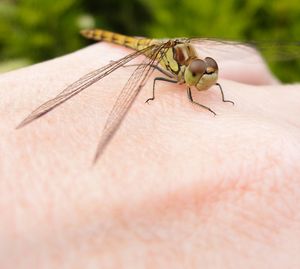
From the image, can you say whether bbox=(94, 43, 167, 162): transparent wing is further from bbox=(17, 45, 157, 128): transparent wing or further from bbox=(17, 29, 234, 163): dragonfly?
bbox=(17, 45, 157, 128): transparent wing

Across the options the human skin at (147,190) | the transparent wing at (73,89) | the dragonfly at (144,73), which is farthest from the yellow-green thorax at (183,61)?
the human skin at (147,190)

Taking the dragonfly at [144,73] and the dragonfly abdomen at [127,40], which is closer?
the dragonfly at [144,73]

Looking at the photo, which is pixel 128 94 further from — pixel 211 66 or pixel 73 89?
pixel 211 66

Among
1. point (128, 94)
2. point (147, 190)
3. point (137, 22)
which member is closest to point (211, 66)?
point (128, 94)

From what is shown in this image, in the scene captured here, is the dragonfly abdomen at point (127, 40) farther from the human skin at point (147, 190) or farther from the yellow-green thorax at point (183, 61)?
the human skin at point (147, 190)

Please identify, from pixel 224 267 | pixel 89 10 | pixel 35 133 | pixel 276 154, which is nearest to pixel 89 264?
pixel 224 267

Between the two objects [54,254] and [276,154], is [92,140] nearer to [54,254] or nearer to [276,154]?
[54,254]

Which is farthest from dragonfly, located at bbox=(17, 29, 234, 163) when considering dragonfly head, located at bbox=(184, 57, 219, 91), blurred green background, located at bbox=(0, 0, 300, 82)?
blurred green background, located at bbox=(0, 0, 300, 82)
